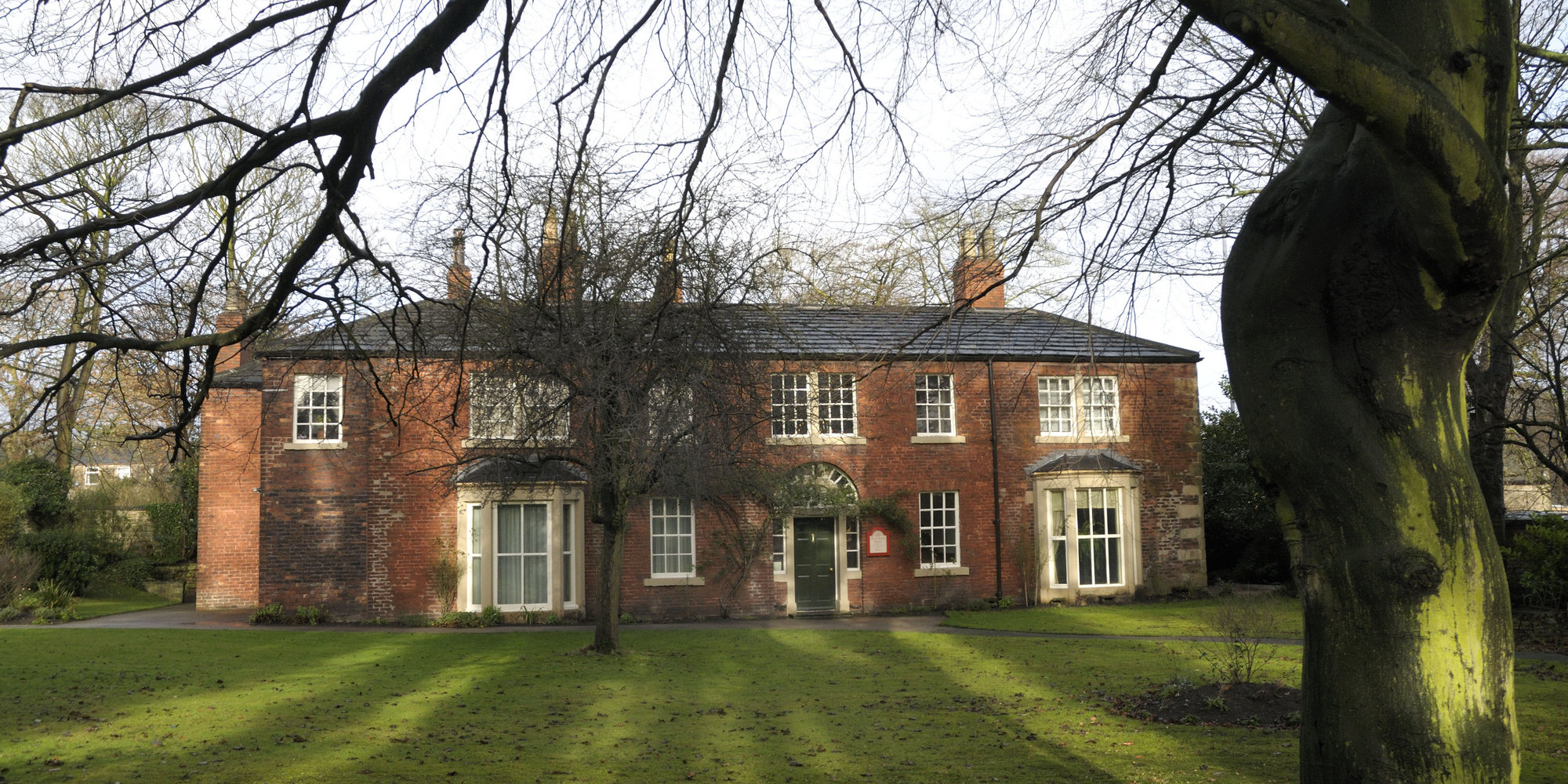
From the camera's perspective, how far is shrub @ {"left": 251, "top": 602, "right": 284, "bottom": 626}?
870 inches

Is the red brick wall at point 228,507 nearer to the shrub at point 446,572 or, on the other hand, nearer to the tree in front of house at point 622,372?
the shrub at point 446,572

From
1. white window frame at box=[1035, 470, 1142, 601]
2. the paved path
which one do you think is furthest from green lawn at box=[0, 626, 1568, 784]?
white window frame at box=[1035, 470, 1142, 601]

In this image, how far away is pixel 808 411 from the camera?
20281 mm

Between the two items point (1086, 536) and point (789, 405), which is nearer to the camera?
point (789, 405)

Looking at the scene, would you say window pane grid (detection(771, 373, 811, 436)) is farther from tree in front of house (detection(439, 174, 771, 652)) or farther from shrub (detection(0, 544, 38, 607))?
shrub (detection(0, 544, 38, 607))

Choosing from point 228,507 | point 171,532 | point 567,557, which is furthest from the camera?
point 171,532

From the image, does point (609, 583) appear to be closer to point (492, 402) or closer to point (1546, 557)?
point (492, 402)

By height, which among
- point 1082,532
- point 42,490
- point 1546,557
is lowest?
point 1546,557

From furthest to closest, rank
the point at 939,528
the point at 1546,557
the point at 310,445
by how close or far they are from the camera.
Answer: the point at 939,528 < the point at 310,445 < the point at 1546,557

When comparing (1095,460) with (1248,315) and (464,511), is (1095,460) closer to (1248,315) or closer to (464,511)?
(464,511)

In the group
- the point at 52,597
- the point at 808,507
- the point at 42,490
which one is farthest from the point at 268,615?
the point at 42,490

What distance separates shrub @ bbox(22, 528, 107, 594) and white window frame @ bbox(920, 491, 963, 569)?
21.6m

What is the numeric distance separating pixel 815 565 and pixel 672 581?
3.37 meters

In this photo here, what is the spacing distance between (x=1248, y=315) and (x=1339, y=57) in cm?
130
